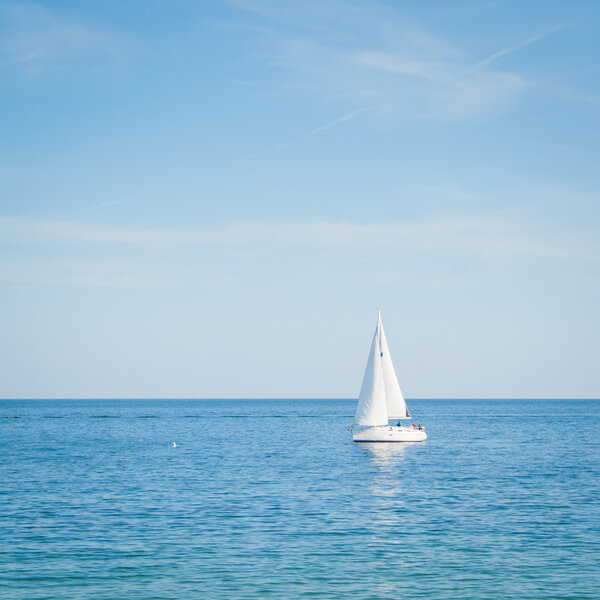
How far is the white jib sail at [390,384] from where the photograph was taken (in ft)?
304

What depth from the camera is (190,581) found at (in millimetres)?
29594

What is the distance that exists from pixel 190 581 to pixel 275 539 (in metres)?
7.63

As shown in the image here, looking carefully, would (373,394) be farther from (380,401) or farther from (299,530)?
(299,530)

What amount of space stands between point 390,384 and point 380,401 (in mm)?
2925

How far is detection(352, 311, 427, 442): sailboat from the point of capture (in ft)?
298

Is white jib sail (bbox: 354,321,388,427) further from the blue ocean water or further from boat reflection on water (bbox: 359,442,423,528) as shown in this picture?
the blue ocean water

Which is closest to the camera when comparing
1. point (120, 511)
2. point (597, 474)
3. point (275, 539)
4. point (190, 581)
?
point (190, 581)

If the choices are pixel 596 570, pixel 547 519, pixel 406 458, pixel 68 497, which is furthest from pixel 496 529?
pixel 406 458

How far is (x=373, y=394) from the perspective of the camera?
90.8 m

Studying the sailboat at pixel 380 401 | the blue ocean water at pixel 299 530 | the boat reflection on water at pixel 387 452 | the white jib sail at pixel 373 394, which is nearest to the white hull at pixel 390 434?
the sailboat at pixel 380 401

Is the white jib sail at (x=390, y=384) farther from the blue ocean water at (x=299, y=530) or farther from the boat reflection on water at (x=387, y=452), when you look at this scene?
the blue ocean water at (x=299, y=530)

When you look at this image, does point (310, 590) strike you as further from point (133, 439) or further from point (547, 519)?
point (133, 439)

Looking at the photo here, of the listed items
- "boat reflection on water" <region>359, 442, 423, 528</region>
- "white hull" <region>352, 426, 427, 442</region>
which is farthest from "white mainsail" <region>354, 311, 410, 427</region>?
"boat reflection on water" <region>359, 442, 423, 528</region>

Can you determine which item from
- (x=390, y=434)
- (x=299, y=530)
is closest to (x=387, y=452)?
(x=390, y=434)
